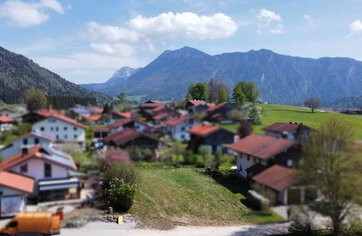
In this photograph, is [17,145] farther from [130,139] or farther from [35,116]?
[130,139]

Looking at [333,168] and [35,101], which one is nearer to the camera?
[35,101]

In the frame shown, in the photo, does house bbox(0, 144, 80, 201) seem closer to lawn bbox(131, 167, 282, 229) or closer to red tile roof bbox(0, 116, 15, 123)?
red tile roof bbox(0, 116, 15, 123)

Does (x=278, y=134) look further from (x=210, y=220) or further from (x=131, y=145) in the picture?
(x=210, y=220)

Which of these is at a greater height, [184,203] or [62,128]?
[62,128]

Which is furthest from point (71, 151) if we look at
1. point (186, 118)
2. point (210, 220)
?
point (210, 220)

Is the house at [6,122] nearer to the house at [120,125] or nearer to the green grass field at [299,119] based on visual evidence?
the house at [120,125]

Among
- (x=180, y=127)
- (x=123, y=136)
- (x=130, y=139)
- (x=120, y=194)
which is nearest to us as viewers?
(x=130, y=139)

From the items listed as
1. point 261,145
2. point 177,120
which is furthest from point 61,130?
point 261,145

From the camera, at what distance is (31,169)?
28.9 feet

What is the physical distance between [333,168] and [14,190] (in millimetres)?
9563

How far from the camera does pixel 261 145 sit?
1117 centimetres

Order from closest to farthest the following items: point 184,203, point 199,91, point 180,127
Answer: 1. point 180,127
2. point 199,91
3. point 184,203

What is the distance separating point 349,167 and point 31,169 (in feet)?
32.6

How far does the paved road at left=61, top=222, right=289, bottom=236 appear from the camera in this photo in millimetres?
17781
